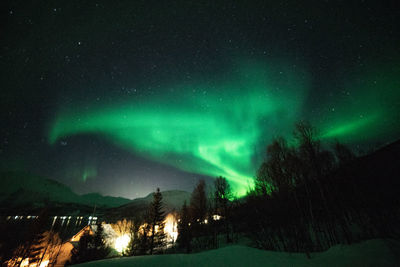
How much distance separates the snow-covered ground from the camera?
5234mm

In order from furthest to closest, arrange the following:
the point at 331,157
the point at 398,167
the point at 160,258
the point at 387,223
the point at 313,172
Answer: the point at 331,157, the point at 313,172, the point at 398,167, the point at 387,223, the point at 160,258

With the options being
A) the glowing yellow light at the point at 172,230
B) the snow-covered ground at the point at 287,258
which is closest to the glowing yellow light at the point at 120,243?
the glowing yellow light at the point at 172,230

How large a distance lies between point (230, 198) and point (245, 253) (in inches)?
853

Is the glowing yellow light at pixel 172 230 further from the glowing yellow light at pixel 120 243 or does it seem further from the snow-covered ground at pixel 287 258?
the snow-covered ground at pixel 287 258

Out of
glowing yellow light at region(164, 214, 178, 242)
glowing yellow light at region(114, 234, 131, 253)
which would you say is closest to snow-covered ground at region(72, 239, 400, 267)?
glowing yellow light at region(164, 214, 178, 242)

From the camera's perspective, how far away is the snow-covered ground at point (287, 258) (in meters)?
5.23

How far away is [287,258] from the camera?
21.6ft

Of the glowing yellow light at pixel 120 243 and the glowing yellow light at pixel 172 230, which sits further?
the glowing yellow light at pixel 172 230

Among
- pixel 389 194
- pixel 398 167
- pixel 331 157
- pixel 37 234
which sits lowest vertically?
pixel 37 234

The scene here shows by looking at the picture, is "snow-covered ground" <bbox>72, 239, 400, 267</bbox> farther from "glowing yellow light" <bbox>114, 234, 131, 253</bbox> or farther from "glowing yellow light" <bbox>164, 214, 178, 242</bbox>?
"glowing yellow light" <bbox>114, 234, 131, 253</bbox>

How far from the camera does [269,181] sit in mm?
21453

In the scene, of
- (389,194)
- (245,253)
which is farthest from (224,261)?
(389,194)

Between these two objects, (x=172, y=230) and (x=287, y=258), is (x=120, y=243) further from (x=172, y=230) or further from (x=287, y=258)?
(x=287, y=258)

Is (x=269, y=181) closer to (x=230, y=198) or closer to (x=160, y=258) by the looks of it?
(x=230, y=198)
